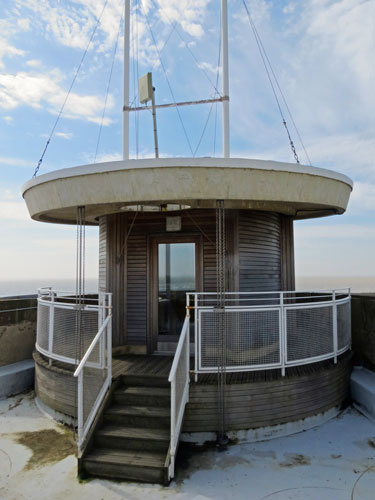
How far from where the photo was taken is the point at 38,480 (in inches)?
181

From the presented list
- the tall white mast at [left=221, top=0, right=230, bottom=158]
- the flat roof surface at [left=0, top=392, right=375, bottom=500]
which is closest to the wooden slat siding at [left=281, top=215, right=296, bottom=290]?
the tall white mast at [left=221, top=0, right=230, bottom=158]

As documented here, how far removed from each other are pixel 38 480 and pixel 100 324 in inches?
93.2

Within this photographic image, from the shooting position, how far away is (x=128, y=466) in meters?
4.62

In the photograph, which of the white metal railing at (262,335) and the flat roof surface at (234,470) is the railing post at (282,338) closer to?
the white metal railing at (262,335)

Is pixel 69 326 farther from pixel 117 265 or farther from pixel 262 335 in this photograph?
pixel 262 335

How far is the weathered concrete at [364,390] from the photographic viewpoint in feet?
21.3

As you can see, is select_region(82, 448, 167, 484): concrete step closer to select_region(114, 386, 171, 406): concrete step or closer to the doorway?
select_region(114, 386, 171, 406): concrete step

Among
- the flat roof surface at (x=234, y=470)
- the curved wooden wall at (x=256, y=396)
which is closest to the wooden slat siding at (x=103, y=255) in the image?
the curved wooden wall at (x=256, y=396)

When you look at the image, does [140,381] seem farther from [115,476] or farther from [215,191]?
[215,191]

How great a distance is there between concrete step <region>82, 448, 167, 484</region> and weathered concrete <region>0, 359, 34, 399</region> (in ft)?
12.8

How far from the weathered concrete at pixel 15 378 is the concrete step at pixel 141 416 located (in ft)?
11.6

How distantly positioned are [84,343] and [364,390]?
5.28 m

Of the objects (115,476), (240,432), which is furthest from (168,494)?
(240,432)

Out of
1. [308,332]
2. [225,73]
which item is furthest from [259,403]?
[225,73]
